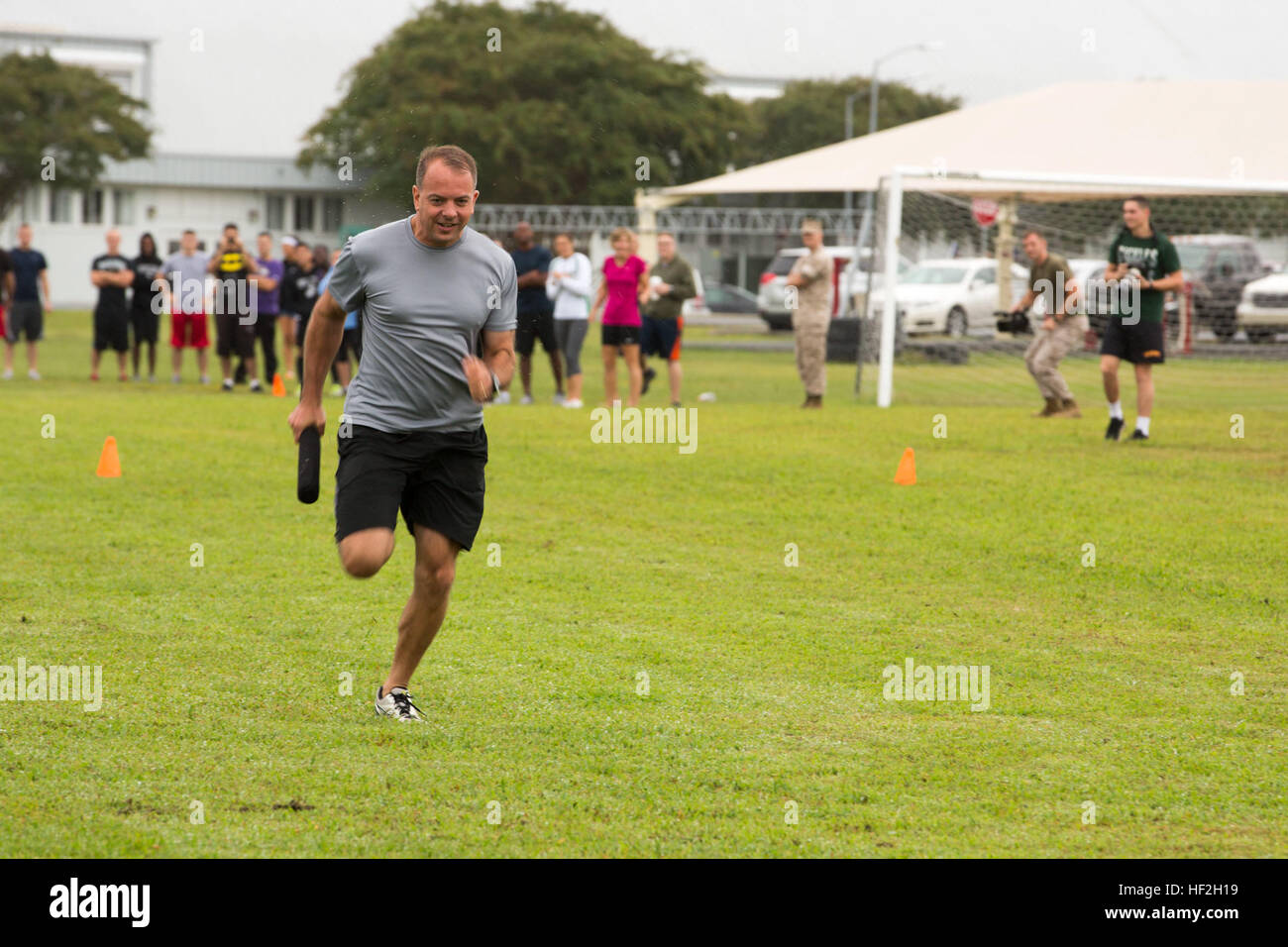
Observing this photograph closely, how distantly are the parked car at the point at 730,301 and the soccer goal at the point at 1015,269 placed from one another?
16.4m

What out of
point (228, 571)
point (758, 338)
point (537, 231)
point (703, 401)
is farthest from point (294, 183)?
point (228, 571)

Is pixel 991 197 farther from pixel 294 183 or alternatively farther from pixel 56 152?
pixel 294 183

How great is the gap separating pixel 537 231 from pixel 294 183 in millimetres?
31913

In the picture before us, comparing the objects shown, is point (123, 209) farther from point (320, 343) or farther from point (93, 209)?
point (320, 343)

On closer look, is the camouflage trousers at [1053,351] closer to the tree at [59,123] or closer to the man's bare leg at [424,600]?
the man's bare leg at [424,600]

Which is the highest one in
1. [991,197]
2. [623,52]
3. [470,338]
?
[623,52]

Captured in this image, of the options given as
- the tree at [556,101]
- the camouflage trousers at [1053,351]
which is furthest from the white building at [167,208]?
the camouflage trousers at [1053,351]

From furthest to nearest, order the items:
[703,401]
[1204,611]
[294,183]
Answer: [294,183] → [703,401] → [1204,611]

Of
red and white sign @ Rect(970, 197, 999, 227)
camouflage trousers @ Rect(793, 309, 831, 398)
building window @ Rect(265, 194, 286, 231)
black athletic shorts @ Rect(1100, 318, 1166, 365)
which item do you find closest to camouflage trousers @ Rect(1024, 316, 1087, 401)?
black athletic shorts @ Rect(1100, 318, 1166, 365)

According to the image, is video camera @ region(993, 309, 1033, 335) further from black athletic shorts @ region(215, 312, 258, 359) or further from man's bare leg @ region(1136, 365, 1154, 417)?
black athletic shorts @ region(215, 312, 258, 359)

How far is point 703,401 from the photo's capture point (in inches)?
797

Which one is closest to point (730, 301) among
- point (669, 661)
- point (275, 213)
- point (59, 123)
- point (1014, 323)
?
point (59, 123)

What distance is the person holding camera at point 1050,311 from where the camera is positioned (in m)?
16.9

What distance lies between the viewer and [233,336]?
20641mm
